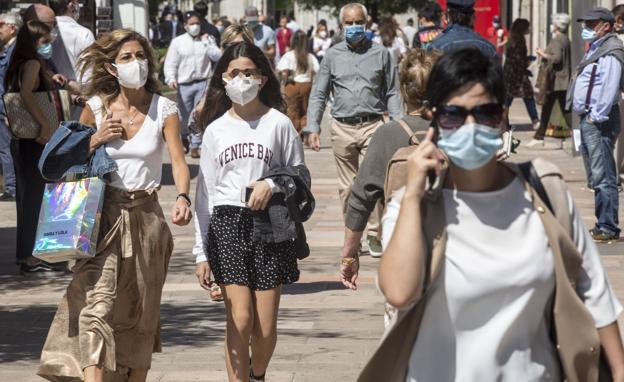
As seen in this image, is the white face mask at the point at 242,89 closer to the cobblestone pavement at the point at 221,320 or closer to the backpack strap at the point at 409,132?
the backpack strap at the point at 409,132

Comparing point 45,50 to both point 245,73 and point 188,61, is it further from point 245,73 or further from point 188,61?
point 188,61

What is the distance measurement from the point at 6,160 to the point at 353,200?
35.4ft

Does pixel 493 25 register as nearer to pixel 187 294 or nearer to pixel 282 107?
pixel 187 294

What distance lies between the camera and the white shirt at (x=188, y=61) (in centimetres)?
1972

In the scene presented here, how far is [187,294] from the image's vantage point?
10.4 m

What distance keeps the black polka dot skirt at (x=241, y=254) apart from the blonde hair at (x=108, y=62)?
0.70 m

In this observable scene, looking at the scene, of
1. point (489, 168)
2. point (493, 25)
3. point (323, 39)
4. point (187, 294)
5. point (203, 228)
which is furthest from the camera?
point (323, 39)

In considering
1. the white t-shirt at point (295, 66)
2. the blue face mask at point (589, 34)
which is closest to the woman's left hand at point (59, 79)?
the blue face mask at point (589, 34)

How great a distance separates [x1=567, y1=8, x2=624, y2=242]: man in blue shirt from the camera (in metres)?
12.6

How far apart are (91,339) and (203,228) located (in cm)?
73

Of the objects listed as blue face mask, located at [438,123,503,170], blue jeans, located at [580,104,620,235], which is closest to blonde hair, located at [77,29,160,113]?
blue face mask, located at [438,123,503,170]

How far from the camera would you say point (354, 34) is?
11805 millimetres

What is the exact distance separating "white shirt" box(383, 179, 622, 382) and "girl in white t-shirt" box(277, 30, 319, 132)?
1602 centimetres

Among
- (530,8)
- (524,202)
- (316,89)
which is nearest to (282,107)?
(524,202)
